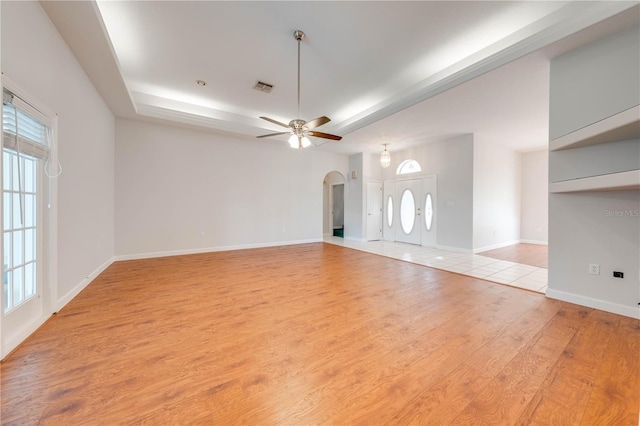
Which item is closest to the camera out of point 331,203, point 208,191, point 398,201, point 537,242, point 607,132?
point 607,132

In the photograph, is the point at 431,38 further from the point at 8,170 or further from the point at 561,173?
the point at 8,170

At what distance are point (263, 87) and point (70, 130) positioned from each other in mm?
2758

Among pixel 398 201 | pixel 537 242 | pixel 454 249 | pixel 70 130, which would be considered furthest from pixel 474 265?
pixel 70 130

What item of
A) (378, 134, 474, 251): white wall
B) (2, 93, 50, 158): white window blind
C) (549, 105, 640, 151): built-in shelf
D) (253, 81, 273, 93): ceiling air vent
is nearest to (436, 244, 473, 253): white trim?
(378, 134, 474, 251): white wall

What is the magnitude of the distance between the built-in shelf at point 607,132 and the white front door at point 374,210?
5152 millimetres

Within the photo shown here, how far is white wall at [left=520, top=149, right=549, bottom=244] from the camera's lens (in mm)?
7129

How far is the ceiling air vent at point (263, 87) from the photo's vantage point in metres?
4.24

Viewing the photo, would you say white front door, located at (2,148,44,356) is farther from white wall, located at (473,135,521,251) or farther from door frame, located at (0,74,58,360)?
white wall, located at (473,135,521,251)

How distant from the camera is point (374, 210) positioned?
807cm

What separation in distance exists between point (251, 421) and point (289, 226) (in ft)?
19.9

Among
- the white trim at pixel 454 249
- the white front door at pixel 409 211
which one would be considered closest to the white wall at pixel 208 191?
the white front door at pixel 409 211

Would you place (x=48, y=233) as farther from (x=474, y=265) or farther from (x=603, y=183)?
(x=474, y=265)

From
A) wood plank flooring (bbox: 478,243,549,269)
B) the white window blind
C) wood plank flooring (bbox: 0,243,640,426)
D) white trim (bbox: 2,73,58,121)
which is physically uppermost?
white trim (bbox: 2,73,58,121)

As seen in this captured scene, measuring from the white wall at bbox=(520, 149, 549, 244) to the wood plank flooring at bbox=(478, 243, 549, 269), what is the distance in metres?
0.54
